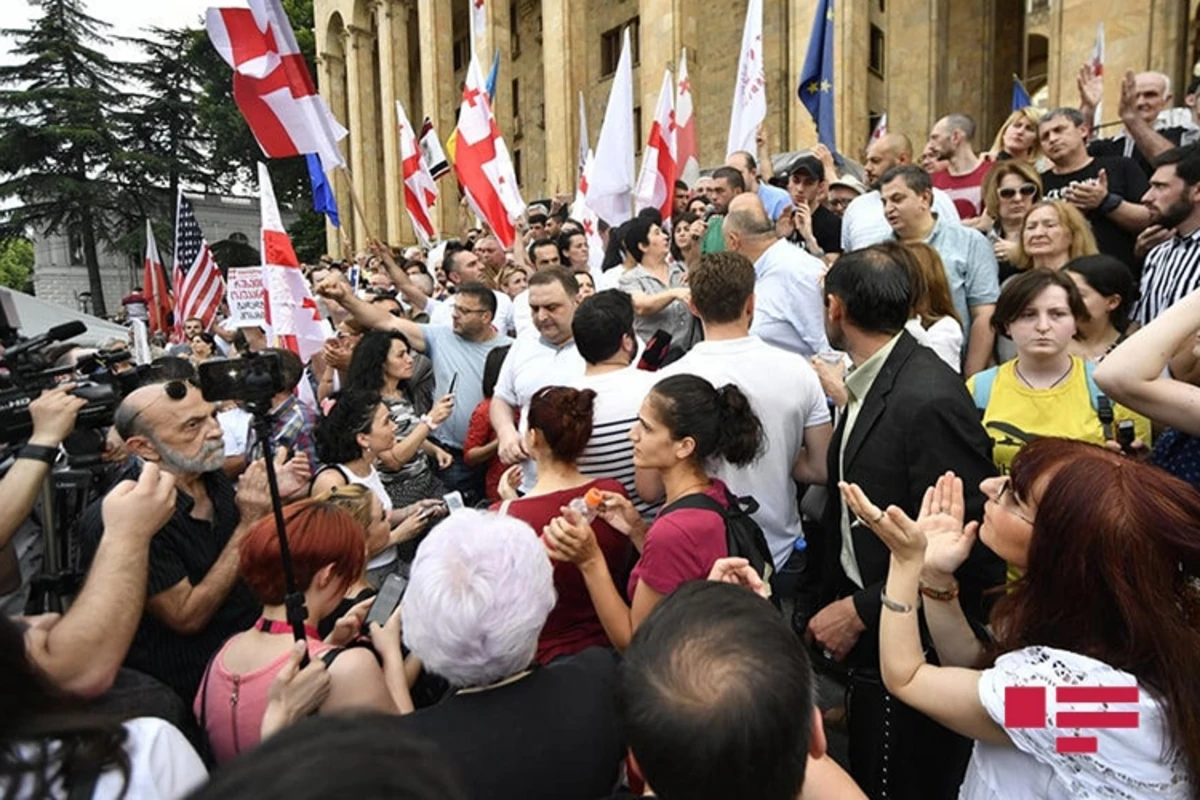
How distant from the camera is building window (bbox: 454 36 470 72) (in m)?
31.8

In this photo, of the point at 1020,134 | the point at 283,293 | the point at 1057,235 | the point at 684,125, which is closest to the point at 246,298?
the point at 283,293

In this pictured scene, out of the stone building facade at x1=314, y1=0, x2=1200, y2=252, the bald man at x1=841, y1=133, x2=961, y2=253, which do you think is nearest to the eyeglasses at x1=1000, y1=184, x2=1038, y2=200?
the bald man at x1=841, y1=133, x2=961, y2=253

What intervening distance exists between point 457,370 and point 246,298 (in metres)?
2.81

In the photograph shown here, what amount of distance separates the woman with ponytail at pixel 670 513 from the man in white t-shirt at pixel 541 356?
1.38 metres

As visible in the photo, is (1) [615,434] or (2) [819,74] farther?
(2) [819,74]

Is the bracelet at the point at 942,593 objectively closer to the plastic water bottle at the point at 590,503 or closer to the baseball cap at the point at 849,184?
the plastic water bottle at the point at 590,503

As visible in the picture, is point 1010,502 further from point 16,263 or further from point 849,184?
point 16,263

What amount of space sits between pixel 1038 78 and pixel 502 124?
16355 millimetres

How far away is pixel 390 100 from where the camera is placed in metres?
29.4

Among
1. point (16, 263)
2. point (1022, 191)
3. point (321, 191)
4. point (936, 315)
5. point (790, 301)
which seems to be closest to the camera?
point (936, 315)

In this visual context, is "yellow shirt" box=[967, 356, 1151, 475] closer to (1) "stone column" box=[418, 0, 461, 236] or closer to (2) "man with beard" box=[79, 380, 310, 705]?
(2) "man with beard" box=[79, 380, 310, 705]

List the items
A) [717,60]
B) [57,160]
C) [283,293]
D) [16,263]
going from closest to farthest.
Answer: [283,293], [717,60], [57,160], [16,263]

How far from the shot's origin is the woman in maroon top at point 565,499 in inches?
101

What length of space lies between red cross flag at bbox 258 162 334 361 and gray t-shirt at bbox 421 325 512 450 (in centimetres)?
106
